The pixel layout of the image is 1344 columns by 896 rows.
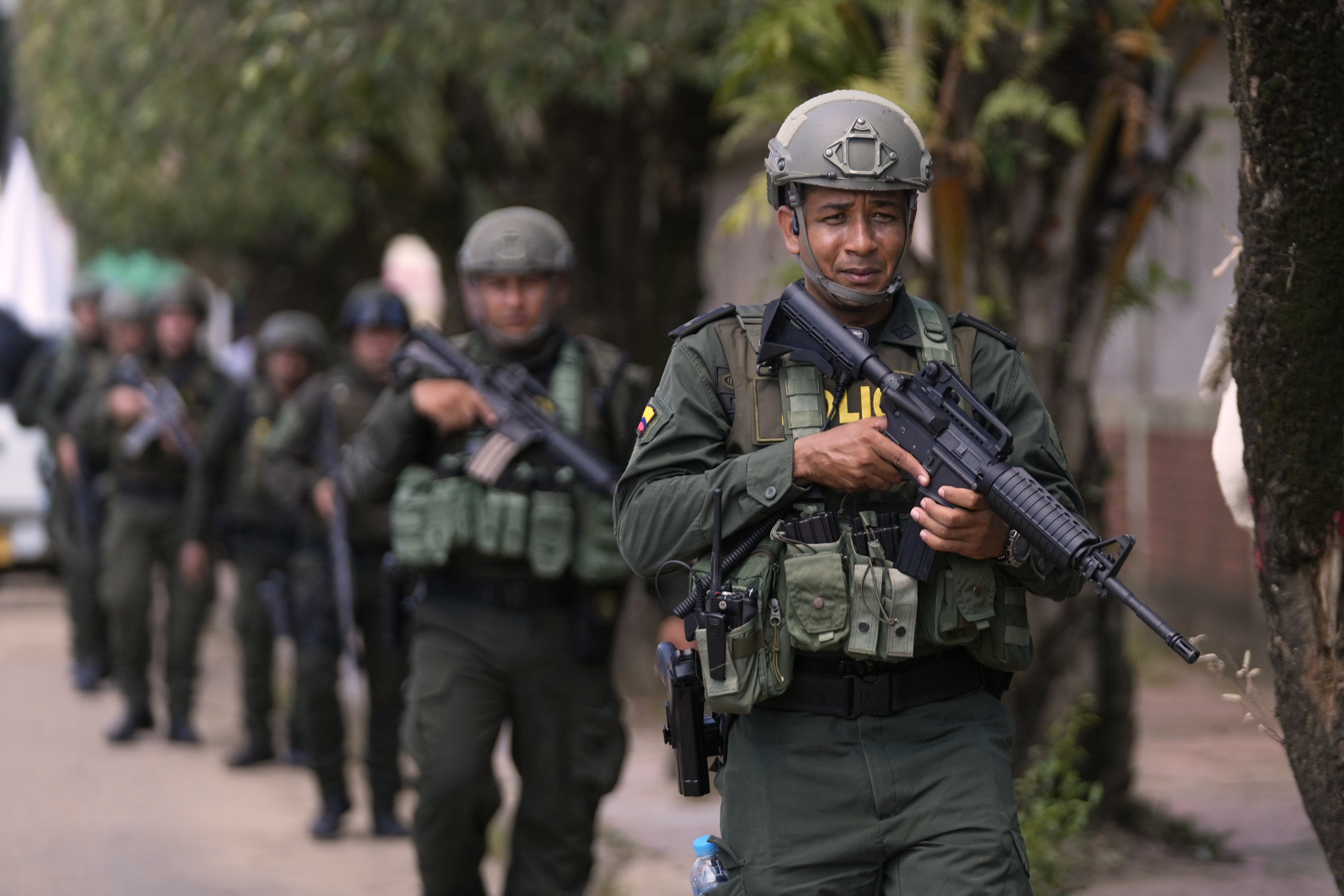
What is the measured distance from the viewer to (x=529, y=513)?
514 cm

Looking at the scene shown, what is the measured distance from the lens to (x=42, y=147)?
486 inches

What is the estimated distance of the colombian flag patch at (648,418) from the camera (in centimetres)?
348

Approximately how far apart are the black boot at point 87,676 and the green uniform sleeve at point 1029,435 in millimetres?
8715

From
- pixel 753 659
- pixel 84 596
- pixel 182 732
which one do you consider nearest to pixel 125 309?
pixel 84 596

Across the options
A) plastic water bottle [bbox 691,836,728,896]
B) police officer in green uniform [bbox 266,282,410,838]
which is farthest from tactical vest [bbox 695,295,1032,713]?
police officer in green uniform [bbox 266,282,410,838]

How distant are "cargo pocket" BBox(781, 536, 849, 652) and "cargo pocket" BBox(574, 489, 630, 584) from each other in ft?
6.27

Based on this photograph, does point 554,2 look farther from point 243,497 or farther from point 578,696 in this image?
point 578,696

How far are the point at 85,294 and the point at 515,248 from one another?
7040 mm

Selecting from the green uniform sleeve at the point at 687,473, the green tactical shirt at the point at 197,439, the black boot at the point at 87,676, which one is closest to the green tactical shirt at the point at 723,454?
the green uniform sleeve at the point at 687,473

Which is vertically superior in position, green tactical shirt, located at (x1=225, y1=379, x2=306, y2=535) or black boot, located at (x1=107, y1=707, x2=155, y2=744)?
green tactical shirt, located at (x1=225, y1=379, x2=306, y2=535)

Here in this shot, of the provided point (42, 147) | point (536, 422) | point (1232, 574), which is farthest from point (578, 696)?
point (42, 147)

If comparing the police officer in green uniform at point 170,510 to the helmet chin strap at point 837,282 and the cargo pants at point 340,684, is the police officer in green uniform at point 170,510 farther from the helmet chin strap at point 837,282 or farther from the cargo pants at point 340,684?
the helmet chin strap at point 837,282

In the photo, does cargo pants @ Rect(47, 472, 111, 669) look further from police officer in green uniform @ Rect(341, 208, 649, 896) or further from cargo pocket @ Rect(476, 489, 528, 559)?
cargo pocket @ Rect(476, 489, 528, 559)

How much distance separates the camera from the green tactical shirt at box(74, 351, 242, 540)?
9.42 meters
